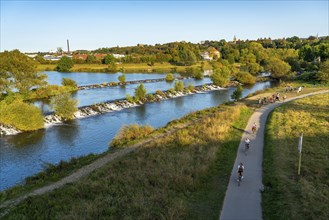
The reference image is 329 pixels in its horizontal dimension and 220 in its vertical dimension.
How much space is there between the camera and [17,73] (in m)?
58.5

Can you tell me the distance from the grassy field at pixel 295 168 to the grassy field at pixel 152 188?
2.44m

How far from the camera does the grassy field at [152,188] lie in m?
14.7

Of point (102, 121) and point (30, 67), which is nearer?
point (102, 121)

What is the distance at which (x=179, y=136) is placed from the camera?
90.9 feet

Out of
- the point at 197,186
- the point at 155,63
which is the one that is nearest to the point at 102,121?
the point at 197,186

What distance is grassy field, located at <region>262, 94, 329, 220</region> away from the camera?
1456cm

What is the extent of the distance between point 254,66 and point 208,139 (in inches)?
3363

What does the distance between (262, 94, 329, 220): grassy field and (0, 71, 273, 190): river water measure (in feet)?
52.1

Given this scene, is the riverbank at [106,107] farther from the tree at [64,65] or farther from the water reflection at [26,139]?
the tree at [64,65]

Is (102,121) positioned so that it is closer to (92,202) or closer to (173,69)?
(92,202)

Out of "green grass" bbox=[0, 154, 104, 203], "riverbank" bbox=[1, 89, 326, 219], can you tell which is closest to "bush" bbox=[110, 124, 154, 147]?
"green grass" bbox=[0, 154, 104, 203]

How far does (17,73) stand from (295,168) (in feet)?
170

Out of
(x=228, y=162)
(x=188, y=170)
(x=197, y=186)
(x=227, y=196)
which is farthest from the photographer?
(x=228, y=162)

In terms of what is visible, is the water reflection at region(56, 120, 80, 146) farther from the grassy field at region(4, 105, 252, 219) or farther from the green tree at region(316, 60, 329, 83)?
the green tree at region(316, 60, 329, 83)
